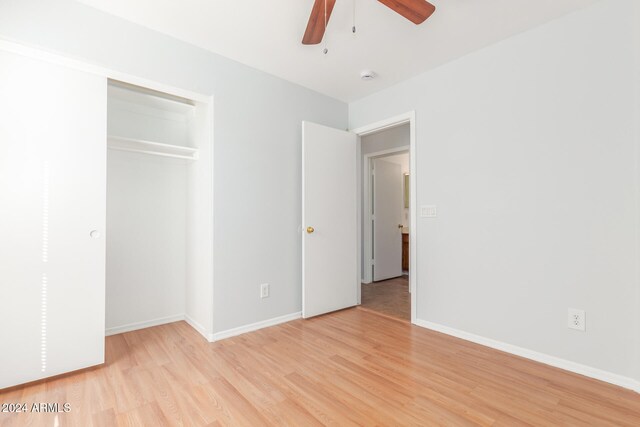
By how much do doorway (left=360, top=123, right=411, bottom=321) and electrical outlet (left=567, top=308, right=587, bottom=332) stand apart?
6.74 ft

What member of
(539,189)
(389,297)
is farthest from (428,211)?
(389,297)

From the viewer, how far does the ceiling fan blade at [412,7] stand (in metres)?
1.64

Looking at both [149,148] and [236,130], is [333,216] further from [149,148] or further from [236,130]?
[149,148]

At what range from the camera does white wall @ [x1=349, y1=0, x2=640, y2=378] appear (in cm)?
192

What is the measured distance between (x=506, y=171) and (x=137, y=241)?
3.39 metres

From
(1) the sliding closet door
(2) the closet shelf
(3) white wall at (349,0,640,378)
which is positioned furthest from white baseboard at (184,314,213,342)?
(3) white wall at (349,0,640,378)

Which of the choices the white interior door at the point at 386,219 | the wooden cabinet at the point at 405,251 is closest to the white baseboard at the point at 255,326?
the white interior door at the point at 386,219

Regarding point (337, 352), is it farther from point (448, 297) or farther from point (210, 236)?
point (210, 236)

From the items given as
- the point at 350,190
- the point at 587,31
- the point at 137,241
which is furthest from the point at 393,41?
the point at 137,241

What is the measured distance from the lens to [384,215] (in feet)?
16.6

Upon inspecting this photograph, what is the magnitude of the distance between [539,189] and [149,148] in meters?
3.29

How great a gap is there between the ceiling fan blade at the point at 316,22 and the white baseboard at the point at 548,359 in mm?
2650

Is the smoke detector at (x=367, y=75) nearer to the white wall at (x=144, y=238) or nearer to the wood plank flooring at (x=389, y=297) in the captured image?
the white wall at (x=144, y=238)

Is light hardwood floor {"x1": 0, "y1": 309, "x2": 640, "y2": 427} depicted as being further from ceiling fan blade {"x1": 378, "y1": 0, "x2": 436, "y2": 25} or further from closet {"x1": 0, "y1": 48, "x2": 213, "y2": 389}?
ceiling fan blade {"x1": 378, "y1": 0, "x2": 436, "y2": 25}
